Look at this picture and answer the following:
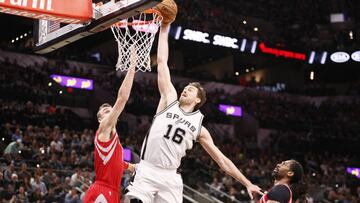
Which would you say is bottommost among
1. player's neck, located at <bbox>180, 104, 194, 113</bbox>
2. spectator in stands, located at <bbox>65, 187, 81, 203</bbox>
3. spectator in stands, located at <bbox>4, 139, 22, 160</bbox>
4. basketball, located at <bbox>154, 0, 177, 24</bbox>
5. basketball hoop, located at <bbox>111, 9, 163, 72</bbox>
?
spectator in stands, located at <bbox>65, 187, 81, 203</bbox>

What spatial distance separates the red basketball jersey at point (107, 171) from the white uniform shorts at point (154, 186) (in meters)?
0.52

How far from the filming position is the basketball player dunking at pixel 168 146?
5.77m

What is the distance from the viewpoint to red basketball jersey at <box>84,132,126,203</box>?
6.22 m

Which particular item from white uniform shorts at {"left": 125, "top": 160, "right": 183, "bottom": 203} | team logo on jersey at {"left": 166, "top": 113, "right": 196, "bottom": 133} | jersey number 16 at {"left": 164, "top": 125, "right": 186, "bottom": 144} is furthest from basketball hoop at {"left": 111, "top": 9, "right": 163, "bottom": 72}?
white uniform shorts at {"left": 125, "top": 160, "right": 183, "bottom": 203}

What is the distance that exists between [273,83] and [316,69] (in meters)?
2.72

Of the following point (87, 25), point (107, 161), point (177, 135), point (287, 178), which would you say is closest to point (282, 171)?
point (287, 178)

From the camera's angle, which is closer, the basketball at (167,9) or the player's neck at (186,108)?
the player's neck at (186,108)

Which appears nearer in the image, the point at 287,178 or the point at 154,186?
the point at 154,186

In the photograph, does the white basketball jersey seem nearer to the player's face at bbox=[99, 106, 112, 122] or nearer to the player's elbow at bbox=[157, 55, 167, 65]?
the player's elbow at bbox=[157, 55, 167, 65]

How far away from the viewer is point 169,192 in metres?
5.80

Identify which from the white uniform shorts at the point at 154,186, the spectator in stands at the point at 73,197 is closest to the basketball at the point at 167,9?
the white uniform shorts at the point at 154,186

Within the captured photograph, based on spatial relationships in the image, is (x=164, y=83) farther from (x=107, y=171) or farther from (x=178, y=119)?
(x=107, y=171)

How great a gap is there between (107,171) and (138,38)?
1.94 meters

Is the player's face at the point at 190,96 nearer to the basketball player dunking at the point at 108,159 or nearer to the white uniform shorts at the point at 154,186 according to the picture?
the basketball player dunking at the point at 108,159
